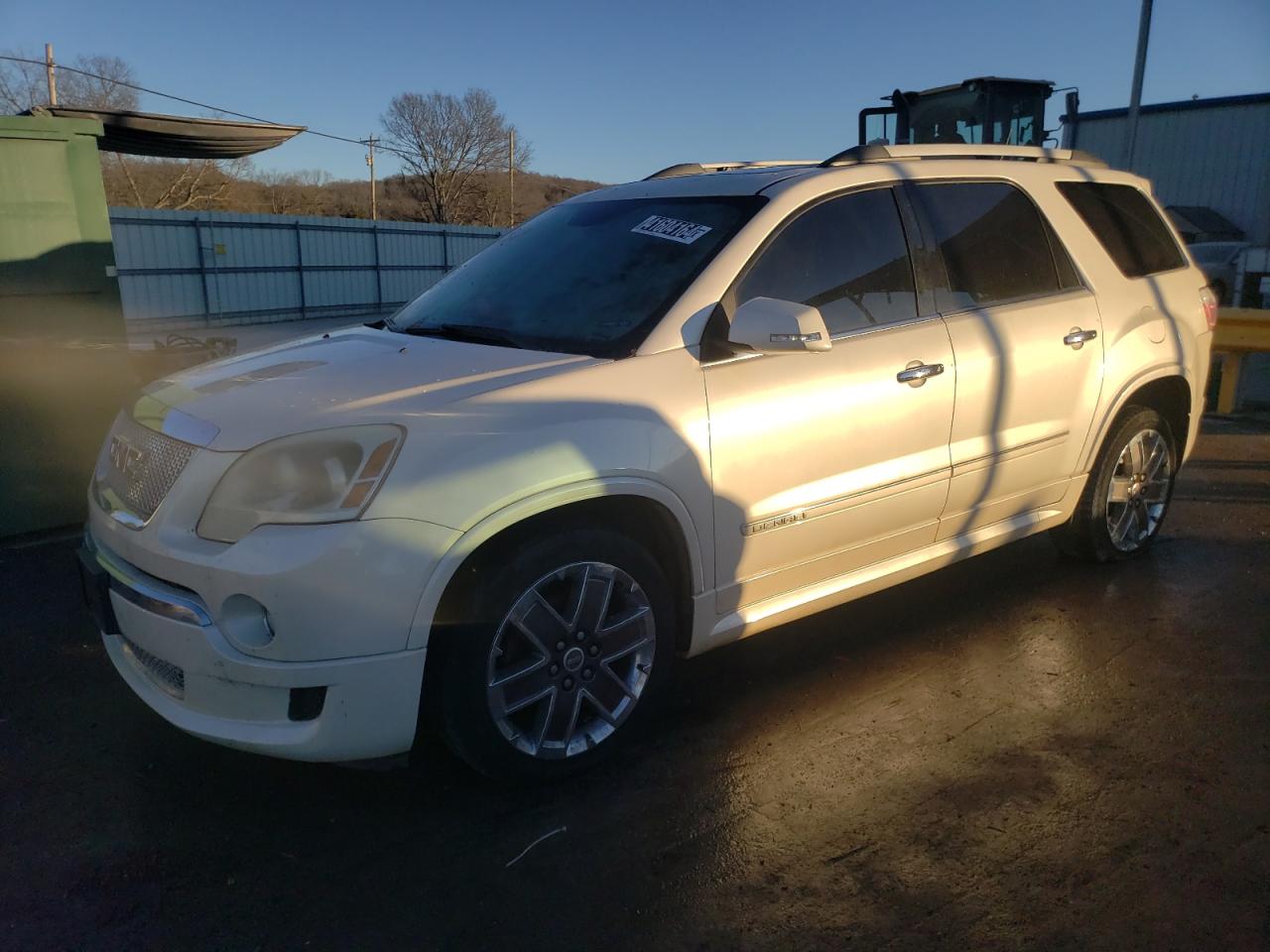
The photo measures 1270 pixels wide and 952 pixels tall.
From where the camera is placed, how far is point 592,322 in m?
3.44

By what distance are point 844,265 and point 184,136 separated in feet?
27.8

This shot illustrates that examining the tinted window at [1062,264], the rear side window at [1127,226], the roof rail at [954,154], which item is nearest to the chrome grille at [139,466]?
the roof rail at [954,154]

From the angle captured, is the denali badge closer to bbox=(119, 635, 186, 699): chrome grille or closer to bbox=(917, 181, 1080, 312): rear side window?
bbox=(917, 181, 1080, 312): rear side window

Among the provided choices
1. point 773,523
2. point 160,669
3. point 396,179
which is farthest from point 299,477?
point 396,179

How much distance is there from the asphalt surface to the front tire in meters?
0.18

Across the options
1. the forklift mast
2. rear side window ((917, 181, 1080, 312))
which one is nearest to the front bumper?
rear side window ((917, 181, 1080, 312))

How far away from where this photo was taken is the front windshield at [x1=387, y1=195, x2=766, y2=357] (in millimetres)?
3396

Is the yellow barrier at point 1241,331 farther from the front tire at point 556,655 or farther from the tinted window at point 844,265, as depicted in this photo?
the front tire at point 556,655

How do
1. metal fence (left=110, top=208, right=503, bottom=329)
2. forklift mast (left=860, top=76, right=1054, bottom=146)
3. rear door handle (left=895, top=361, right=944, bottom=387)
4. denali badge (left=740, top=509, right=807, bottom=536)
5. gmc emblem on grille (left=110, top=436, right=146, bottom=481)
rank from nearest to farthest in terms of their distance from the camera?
gmc emblem on grille (left=110, top=436, right=146, bottom=481), denali badge (left=740, top=509, right=807, bottom=536), rear door handle (left=895, top=361, right=944, bottom=387), forklift mast (left=860, top=76, right=1054, bottom=146), metal fence (left=110, top=208, right=503, bottom=329)

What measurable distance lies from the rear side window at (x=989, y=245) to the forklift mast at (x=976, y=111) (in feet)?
27.8

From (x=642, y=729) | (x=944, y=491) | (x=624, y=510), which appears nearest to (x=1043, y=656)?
(x=944, y=491)

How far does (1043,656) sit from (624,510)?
2015 millimetres

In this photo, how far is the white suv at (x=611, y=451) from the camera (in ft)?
8.74

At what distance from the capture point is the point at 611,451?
2.97 metres
